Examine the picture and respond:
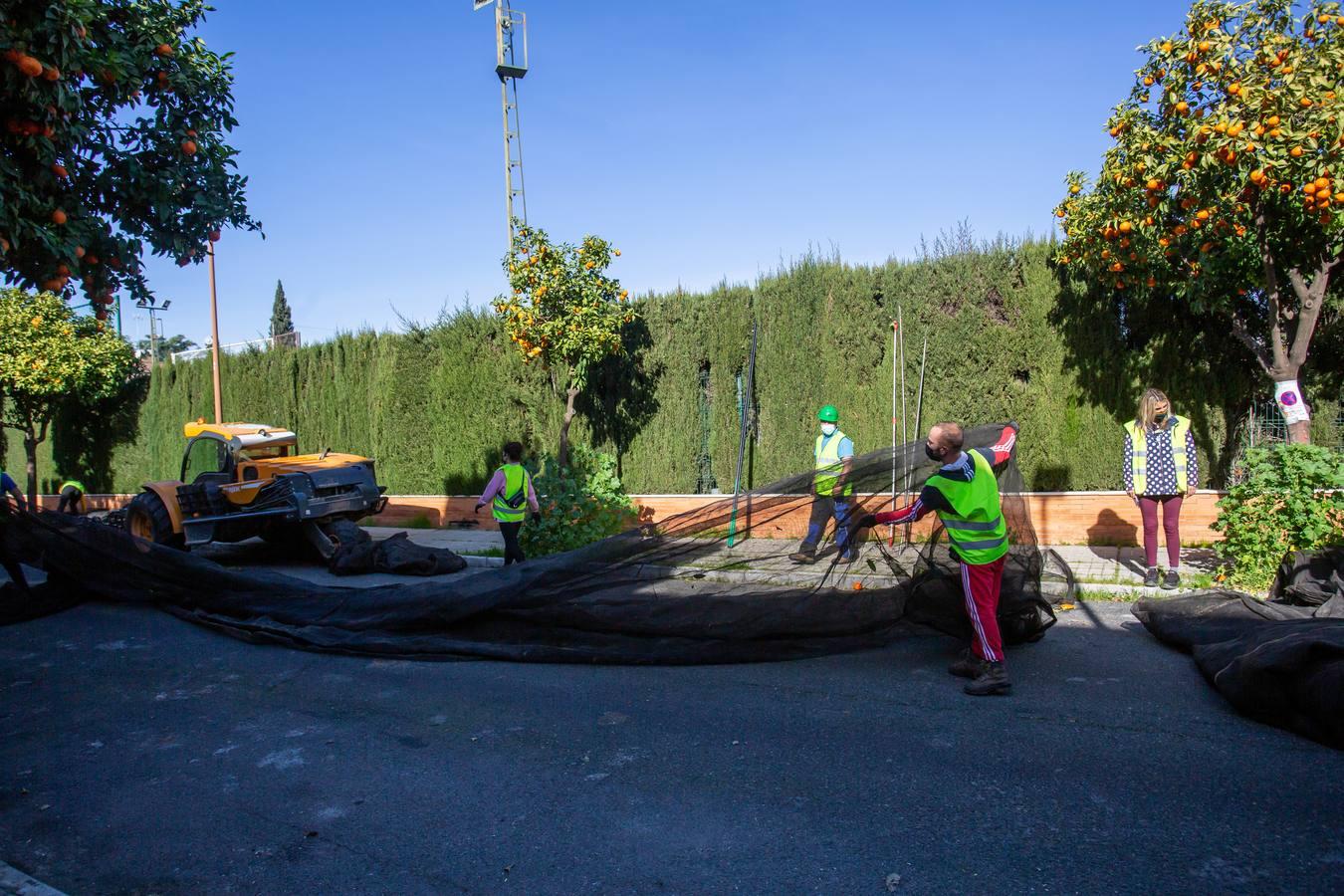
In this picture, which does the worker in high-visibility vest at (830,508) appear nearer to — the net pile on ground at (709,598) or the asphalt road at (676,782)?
the net pile on ground at (709,598)

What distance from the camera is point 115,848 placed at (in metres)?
3.67

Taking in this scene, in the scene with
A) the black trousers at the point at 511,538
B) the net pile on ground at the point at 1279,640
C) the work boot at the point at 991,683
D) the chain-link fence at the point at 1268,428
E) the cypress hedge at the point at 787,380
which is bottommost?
the work boot at the point at 991,683

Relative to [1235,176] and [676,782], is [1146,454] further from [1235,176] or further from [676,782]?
[676,782]

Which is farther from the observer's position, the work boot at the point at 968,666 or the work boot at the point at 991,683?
the work boot at the point at 968,666

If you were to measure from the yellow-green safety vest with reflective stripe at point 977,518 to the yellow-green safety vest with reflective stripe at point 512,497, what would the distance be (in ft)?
17.1

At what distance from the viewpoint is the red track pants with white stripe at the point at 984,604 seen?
5.14 m

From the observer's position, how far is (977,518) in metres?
5.15

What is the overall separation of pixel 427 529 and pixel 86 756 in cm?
1167

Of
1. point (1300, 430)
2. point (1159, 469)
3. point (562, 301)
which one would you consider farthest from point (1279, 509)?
point (562, 301)

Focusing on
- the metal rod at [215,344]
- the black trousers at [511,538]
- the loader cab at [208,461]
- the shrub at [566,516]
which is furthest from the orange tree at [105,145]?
the metal rod at [215,344]

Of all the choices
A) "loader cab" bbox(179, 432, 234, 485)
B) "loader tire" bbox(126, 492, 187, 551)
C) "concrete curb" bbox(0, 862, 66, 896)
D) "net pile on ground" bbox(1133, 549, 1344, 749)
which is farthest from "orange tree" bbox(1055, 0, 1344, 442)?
"loader tire" bbox(126, 492, 187, 551)

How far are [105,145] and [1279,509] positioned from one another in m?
9.03

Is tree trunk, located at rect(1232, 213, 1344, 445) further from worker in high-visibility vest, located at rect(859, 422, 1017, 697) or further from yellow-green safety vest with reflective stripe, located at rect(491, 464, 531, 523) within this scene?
yellow-green safety vest with reflective stripe, located at rect(491, 464, 531, 523)

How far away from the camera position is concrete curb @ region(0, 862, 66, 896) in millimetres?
3242
